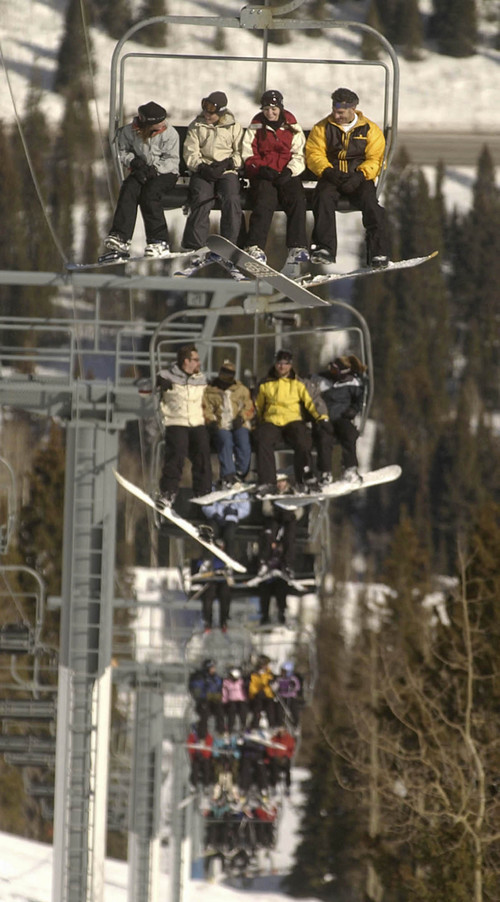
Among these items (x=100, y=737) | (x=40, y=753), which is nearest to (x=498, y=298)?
(x=40, y=753)

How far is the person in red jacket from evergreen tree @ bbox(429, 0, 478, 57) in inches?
4537

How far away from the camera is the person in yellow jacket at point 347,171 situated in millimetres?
12344

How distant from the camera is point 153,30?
118 meters

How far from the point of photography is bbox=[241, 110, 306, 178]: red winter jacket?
12477 mm

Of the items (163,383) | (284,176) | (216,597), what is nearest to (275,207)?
(284,176)

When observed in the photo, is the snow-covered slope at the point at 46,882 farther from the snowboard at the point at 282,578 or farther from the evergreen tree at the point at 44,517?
the snowboard at the point at 282,578

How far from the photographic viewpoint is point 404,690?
30344mm

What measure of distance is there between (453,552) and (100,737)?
65881 millimetres

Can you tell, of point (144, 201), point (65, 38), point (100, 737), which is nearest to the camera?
point (144, 201)

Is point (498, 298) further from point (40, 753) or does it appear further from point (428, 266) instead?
point (40, 753)

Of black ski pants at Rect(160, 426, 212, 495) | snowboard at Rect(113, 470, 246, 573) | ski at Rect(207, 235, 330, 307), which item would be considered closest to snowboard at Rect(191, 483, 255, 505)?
black ski pants at Rect(160, 426, 212, 495)

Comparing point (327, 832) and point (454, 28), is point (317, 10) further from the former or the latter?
point (327, 832)

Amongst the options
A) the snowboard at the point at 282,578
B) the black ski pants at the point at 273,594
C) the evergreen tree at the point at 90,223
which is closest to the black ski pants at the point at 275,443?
the snowboard at the point at 282,578

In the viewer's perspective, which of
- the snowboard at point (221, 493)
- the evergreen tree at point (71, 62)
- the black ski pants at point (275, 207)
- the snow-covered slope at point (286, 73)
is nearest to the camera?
the black ski pants at point (275, 207)
